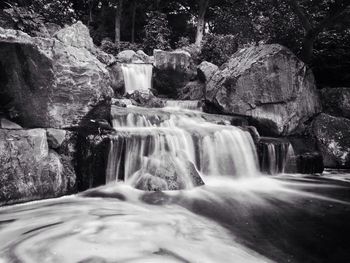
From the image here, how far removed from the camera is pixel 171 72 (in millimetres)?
14961

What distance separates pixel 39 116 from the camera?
6.44 m

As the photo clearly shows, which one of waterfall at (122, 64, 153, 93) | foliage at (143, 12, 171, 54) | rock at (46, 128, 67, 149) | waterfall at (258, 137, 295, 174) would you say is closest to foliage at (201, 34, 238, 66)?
waterfall at (122, 64, 153, 93)

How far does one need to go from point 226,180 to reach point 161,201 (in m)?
2.64

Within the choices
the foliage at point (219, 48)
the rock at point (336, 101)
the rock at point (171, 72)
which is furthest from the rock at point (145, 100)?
the foliage at point (219, 48)

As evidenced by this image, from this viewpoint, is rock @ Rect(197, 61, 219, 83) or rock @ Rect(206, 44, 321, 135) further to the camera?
rock @ Rect(197, 61, 219, 83)

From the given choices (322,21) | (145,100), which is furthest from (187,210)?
(322,21)

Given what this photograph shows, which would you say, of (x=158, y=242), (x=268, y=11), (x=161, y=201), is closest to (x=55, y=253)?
(x=158, y=242)

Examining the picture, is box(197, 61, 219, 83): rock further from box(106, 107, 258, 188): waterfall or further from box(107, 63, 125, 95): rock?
box(106, 107, 258, 188): waterfall

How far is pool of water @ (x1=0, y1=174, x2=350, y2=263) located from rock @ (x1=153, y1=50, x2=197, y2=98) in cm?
870

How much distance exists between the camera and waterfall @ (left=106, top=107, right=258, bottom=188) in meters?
7.11

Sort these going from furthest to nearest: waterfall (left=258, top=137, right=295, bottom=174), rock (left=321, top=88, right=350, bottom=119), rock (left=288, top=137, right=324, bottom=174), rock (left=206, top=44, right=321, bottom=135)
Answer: rock (left=321, top=88, right=350, bottom=119) → rock (left=206, top=44, right=321, bottom=135) → rock (left=288, top=137, right=324, bottom=174) → waterfall (left=258, top=137, right=295, bottom=174)

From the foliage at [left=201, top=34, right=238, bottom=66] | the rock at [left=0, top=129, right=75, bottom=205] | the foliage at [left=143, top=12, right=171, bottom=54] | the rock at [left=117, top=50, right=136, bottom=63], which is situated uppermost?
the foliage at [left=143, top=12, right=171, bottom=54]

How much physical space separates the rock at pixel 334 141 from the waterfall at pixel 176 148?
278 cm

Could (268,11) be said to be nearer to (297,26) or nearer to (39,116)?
(297,26)
